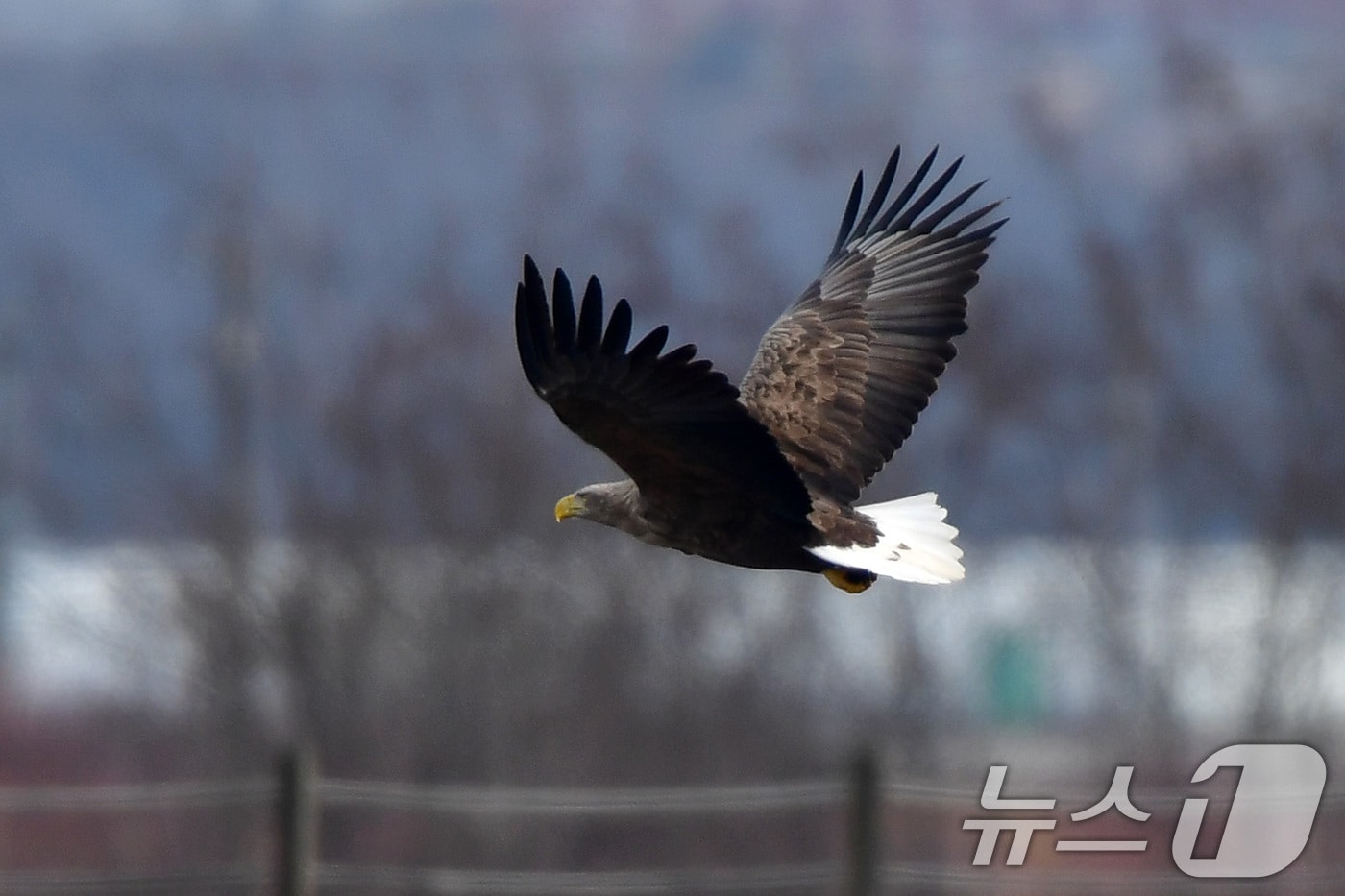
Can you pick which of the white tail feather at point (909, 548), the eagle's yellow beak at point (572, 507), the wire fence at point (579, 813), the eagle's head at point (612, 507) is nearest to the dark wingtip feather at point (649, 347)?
the eagle's head at point (612, 507)

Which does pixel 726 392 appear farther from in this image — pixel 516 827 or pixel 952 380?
pixel 952 380

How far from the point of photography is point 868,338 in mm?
7227

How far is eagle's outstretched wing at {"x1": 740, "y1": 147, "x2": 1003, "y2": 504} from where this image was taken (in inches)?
273

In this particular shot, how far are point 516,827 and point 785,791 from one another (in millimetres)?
6977

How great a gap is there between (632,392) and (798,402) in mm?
1047

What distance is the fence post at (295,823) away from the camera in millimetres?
8578

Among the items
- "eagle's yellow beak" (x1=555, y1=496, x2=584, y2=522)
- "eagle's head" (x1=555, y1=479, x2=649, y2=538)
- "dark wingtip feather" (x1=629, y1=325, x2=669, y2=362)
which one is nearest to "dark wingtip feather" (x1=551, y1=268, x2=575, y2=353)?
"dark wingtip feather" (x1=629, y1=325, x2=669, y2=362)

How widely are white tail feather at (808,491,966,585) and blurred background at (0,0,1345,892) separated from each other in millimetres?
1962

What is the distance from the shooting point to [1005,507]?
69.3ft

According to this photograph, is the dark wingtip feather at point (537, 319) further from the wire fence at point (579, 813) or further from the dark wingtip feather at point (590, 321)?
the wire fence at point (579, 813)

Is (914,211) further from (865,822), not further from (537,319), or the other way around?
(865,822)

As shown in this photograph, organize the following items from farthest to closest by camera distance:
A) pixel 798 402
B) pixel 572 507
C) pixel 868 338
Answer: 1. pixel 868 338
2. pixel 798 402
3. pixel 572 507

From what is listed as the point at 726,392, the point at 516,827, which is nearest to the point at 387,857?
the point at 516,827

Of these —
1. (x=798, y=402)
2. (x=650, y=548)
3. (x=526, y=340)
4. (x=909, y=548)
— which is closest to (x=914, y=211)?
(x=798, y=402)
